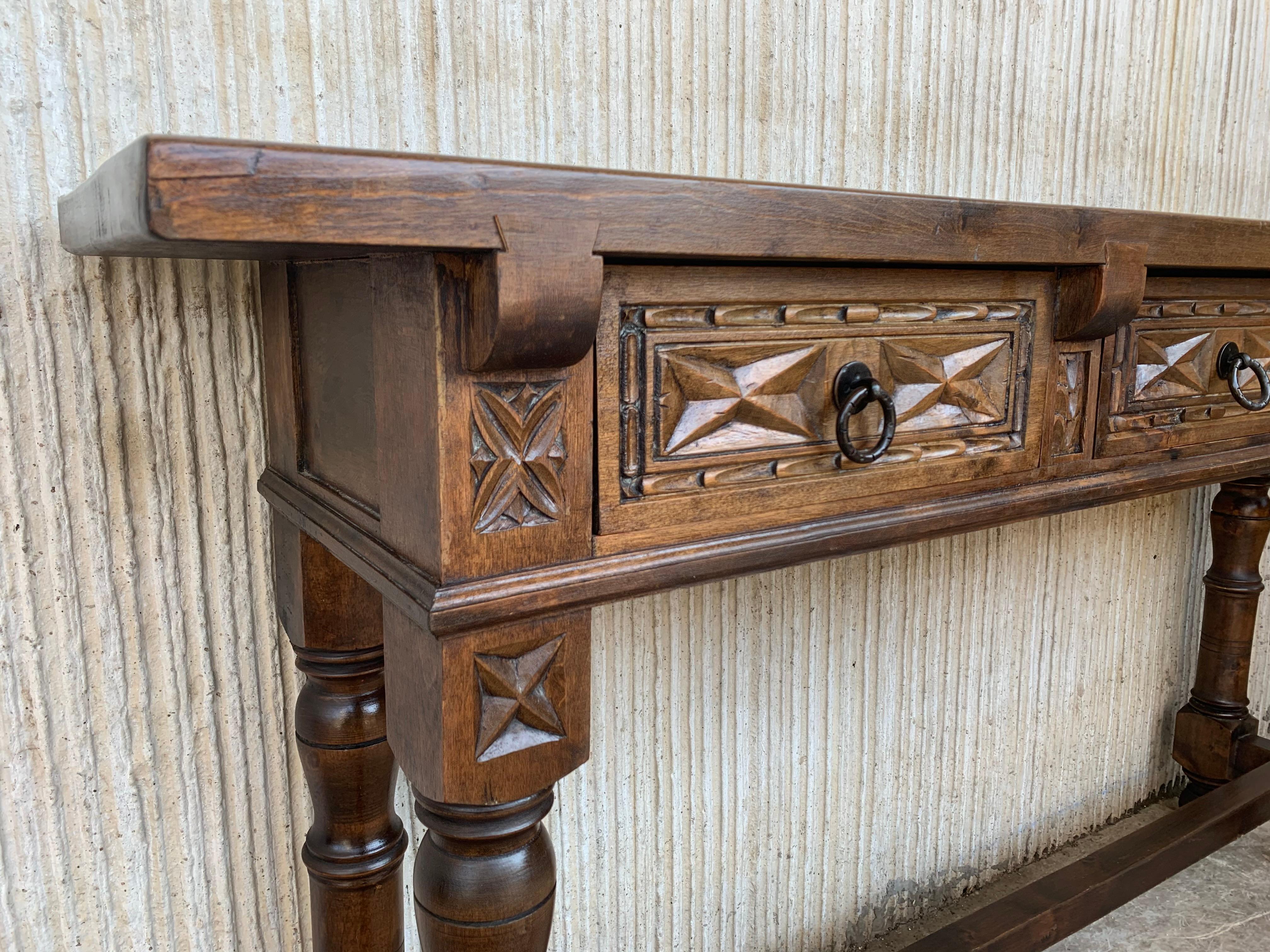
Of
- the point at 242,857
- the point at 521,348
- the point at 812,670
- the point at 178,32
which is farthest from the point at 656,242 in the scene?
the point at 812,670

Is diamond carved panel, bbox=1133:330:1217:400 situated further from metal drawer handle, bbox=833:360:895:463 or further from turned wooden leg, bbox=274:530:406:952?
turned wooden leg, bbox=274:530:406:952

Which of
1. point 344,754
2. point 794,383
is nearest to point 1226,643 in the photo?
point 794,383

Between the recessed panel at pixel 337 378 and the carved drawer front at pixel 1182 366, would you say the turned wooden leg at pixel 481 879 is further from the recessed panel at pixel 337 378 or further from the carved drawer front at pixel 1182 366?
the carved drawer front at pixel 1182 366

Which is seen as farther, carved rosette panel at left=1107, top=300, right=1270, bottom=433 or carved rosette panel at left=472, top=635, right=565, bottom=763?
carved rosette panel at left=1107, top=300, right=1270, bottom=433

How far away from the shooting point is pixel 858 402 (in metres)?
0.53

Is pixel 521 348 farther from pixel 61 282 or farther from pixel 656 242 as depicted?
pixel 61 282

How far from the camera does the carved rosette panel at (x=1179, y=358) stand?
70cm

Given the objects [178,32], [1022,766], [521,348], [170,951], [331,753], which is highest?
[178,32]

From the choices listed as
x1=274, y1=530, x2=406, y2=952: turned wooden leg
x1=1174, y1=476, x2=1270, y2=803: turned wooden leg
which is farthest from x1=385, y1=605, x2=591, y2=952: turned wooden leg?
x1=1174, y1=476, x2=1270, y2=803: turned wooden leg

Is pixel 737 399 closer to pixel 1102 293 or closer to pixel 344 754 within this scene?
pixel 1102 293

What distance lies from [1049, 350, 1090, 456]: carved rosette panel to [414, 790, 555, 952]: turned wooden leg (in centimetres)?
44

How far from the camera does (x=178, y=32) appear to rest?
677 millimetres

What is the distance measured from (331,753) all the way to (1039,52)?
1.12 meters

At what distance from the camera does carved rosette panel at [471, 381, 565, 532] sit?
0.44m
